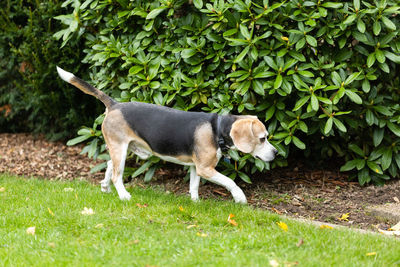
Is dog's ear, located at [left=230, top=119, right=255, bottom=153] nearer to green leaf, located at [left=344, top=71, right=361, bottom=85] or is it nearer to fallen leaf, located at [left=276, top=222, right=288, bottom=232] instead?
fallen leaf, located at [left=276, top=222, right=288, bottom=232]

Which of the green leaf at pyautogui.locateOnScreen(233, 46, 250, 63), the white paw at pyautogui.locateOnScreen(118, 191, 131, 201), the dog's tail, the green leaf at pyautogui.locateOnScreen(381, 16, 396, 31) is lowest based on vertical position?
the white paw at pyautogui.locateOnScreen(118, 191, 131, 201)

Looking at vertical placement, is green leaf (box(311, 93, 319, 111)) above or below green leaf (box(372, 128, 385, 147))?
above

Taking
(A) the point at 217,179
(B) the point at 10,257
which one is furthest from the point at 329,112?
(B) the point at 10,257

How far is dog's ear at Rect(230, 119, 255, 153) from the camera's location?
5.52 metres

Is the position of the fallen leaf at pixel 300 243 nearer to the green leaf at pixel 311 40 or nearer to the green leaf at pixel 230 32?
the green leaf at pixel 311 40

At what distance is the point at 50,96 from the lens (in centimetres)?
887

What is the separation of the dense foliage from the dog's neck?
3478mm

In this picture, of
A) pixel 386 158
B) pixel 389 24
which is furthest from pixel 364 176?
pixel 389 24

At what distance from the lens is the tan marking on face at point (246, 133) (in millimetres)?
5520

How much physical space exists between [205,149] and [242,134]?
48 cm

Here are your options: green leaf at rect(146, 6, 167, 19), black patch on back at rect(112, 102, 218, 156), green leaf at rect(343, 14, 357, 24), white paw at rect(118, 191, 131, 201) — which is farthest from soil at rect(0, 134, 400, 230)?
green leaf at rect(146, 6, 167, 19)

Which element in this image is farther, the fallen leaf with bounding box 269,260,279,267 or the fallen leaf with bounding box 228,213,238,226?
the fallen leaf with bounding box 228,213,238,226

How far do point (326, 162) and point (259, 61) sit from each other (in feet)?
8.17

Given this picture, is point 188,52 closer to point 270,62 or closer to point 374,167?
point 270,62
